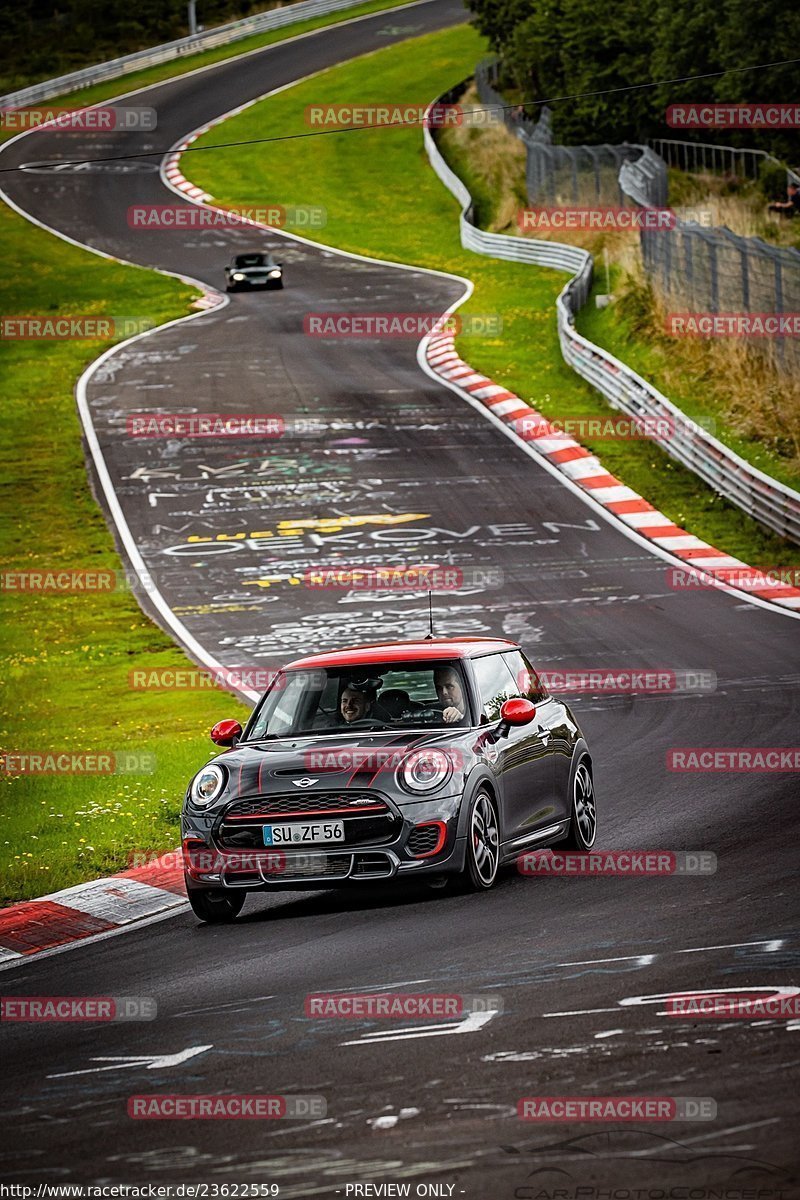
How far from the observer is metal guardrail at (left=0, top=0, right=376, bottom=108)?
80.6 meters

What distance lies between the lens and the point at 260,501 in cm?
2886

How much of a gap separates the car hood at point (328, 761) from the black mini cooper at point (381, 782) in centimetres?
1

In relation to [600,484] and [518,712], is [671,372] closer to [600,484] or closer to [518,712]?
[600,484]

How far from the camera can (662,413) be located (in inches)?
1169

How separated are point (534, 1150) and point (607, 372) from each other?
92.3 feet

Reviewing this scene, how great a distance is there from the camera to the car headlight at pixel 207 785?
34.7 ft

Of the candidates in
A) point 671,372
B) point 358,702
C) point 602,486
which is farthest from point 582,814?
point 671,372

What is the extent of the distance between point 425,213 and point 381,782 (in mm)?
52033

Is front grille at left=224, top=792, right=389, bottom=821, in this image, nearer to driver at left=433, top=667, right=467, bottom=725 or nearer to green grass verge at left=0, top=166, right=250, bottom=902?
Answer: driver at left=433, top=667, right=467, bottom=725

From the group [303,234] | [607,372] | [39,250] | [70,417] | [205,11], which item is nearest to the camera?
[607,372]

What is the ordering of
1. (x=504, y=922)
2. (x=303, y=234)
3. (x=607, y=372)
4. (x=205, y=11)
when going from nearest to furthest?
(x=504, y=922), (x=607, y=372), (x=303, y=234), (x=205, y=11)

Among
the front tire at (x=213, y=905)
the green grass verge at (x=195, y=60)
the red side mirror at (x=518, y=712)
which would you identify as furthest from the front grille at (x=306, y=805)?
the green grass verge at (x=195, y=60)

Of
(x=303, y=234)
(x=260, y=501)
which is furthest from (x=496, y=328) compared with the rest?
(x=303, y=234)

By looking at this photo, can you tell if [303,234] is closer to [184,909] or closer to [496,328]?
[496,328]
